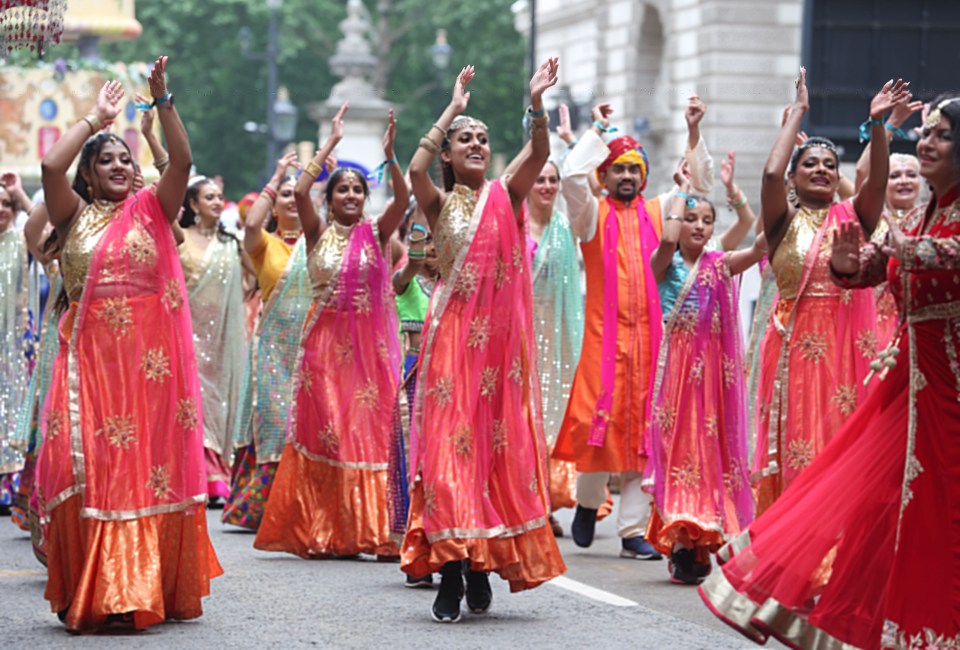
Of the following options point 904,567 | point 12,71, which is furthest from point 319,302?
point 12,71

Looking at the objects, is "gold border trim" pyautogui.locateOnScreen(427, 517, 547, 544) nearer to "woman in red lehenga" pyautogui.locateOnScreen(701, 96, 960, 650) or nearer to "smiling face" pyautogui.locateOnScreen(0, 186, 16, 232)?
"woman in red lehenga" pyautogui.locateOnScreen(701, 96, 960, 650)

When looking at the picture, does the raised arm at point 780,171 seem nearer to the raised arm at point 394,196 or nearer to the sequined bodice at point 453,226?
the sequined bodice at point 453,226

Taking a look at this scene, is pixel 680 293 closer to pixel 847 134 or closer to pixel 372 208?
pixel 847 134

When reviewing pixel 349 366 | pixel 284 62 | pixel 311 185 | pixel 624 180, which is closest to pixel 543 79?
pixel 311 185

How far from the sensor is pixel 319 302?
10.5m

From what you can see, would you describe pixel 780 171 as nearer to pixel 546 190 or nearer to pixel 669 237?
pixel 669 237

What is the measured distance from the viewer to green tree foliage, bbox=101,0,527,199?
5666 centimetres

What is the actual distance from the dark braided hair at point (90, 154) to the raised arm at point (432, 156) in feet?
3.65

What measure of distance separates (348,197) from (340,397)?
100 cm

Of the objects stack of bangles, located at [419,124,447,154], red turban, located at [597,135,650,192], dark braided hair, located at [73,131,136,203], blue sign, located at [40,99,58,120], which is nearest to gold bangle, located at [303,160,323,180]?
red turban, located at [597,135,650,192]

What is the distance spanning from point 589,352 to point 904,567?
5229mm

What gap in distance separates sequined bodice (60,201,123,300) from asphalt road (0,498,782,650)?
131 cm

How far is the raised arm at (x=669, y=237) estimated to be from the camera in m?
9.84

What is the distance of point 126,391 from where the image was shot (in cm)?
779
